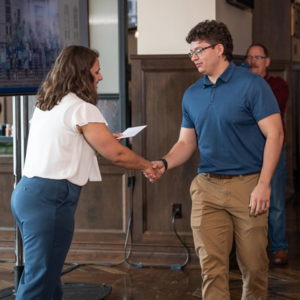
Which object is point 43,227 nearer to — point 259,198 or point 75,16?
point 259,198

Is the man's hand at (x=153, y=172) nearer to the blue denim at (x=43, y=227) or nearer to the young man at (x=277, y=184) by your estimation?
the blue denim at (x=43, y=227)

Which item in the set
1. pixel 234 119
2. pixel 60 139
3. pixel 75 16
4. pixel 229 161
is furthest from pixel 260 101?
pixel 75 16

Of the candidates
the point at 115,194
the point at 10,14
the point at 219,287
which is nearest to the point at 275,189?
the point at 115,194

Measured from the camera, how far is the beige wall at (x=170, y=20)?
3.55m

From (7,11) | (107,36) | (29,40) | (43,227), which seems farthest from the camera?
(107,36)

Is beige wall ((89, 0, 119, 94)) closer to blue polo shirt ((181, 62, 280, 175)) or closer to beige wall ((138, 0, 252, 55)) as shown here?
beige wall ((138, 0, 252, 55))

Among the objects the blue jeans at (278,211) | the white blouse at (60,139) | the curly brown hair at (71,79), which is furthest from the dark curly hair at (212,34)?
the blue jeans at (278,211)

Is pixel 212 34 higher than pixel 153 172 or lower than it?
higher

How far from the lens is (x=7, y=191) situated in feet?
12.8

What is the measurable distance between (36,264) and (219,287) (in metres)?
0.91

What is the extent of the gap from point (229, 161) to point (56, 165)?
85 centimetres

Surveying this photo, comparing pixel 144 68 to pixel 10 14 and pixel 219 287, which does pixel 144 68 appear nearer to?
pixel 10 14

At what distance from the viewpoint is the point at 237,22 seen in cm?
402

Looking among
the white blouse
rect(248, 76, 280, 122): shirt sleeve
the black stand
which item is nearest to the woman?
the white blouse
